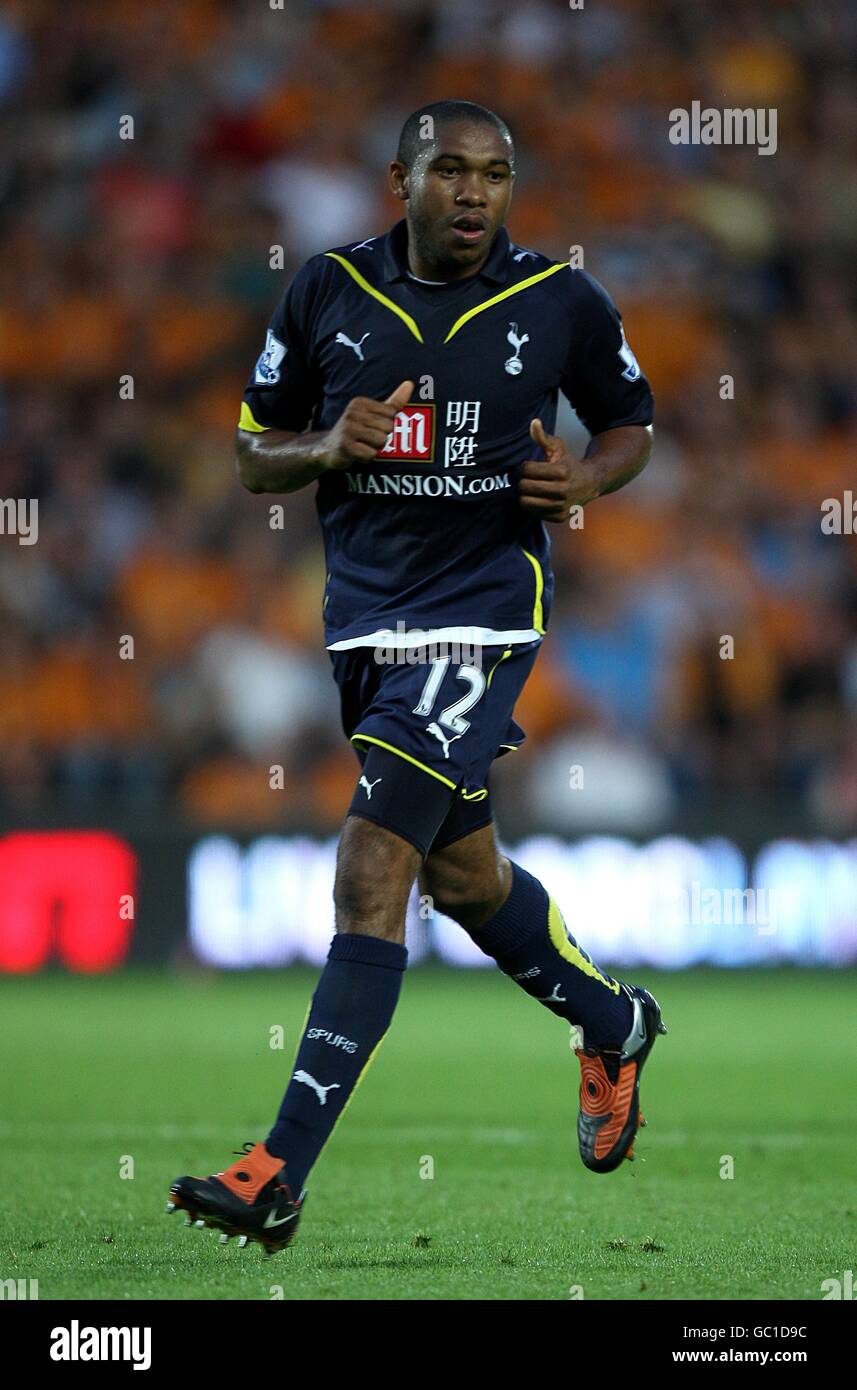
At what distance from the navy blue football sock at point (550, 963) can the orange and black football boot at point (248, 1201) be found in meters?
1.01

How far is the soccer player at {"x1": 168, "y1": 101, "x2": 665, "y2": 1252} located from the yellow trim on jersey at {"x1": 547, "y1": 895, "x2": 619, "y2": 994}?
12 mm

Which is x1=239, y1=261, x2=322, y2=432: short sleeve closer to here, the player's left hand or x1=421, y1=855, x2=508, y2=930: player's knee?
the player's left hand

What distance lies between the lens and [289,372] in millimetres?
4777

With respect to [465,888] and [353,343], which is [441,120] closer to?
[353,343]

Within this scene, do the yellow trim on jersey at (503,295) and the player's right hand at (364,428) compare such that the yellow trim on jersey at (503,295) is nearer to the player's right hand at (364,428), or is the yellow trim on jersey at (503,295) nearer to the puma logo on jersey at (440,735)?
the player's right hand at (364,428)

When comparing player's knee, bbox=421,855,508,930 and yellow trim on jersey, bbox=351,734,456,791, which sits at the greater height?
yellow trim on jersey, bbox=351,734,456,791

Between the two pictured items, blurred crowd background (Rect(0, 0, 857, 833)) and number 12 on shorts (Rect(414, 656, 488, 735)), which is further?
blurred crowd background (Rect(0, 0, 857, 833))

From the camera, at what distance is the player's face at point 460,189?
447 centimetres

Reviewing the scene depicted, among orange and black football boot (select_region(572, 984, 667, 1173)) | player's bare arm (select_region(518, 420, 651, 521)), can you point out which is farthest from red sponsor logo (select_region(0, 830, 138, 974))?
player's bare arm (select_region(518, 420, 651, 521))

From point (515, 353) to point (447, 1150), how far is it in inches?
96.1

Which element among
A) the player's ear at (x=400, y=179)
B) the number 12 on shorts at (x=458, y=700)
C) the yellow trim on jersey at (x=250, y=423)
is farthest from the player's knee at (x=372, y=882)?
the player's ear at (x=400, y=179)

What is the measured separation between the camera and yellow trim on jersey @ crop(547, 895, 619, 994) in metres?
4.91

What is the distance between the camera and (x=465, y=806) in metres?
4.57
